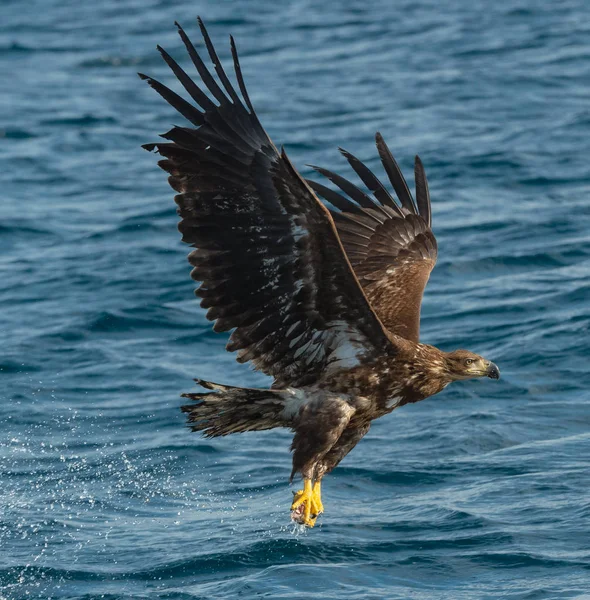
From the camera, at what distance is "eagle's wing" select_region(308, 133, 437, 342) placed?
28.7 ft

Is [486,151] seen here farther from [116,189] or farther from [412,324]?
[412,324]

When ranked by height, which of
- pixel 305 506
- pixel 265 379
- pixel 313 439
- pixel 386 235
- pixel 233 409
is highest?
pixel 386 235

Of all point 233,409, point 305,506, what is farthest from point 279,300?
point 305,506

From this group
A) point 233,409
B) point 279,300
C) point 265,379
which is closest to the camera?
point 279,300

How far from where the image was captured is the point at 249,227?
22.7 feet

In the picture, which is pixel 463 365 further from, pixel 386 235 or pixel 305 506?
pixel 386 235

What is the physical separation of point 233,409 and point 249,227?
1128 millimetres

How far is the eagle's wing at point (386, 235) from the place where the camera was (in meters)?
8.73

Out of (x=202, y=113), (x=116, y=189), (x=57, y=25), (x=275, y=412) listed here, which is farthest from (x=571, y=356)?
(x=57, y=25)

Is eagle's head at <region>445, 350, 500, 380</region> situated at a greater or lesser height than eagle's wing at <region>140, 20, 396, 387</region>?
lesser


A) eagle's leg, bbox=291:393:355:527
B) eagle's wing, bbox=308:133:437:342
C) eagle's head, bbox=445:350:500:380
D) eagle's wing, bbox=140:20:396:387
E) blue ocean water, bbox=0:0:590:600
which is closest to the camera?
eagle's wing, bbox=140:20:396:387

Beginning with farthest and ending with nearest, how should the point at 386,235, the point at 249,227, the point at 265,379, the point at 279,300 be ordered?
1. the point at 265,379
2. the point at 386,235
3. the point at 279,300
4. the point at 249,227

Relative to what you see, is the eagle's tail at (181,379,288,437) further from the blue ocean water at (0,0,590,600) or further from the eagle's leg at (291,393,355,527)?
the blue ocean water at (0,0,590,600)

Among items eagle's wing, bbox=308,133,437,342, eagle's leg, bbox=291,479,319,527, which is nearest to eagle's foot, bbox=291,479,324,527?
eagle's leg, bbox=291,479,319,527
